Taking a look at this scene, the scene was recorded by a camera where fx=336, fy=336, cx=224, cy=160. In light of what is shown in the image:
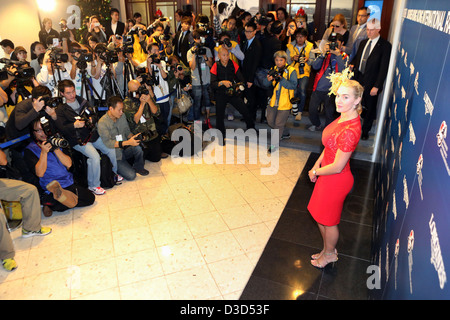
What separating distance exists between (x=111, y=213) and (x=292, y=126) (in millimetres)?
3385

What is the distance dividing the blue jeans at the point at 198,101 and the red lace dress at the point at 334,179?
344 centimetres

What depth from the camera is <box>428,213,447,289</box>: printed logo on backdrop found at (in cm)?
109

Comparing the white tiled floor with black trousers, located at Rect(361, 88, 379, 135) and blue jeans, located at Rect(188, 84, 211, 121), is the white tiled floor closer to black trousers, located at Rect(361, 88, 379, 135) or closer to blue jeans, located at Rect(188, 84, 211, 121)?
black trousers, located at Rect(361, 88, 379, 135)

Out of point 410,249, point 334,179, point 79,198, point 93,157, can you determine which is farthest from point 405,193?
point 93,157

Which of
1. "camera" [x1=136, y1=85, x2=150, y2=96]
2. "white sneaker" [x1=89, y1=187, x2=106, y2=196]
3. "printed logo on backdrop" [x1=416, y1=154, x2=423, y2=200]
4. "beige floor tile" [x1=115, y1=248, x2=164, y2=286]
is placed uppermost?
"printed logo on backdrop" [x1=416, y1=154, x2=423, y2=200]

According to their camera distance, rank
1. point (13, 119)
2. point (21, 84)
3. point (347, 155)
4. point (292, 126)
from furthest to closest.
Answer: point (292, 126) → point (21, 84) → point (13, 119) → point (347, 155)

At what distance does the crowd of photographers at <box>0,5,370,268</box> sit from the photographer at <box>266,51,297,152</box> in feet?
0.05

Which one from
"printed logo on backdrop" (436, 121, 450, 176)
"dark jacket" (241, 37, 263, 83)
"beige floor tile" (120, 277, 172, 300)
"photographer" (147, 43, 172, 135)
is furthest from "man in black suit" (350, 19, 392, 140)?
"beige floor tile" (120, 277, 172, 300)

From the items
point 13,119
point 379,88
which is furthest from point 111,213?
point 379,88

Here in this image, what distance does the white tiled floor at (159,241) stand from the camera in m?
2.77

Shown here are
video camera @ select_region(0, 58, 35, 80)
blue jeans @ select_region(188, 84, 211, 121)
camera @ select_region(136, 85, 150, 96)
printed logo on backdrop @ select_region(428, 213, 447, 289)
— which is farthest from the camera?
blue jeans @ select_region(188, 84, 211, 121)

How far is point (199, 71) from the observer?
5.46m

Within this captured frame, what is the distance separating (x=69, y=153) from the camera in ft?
12.5
